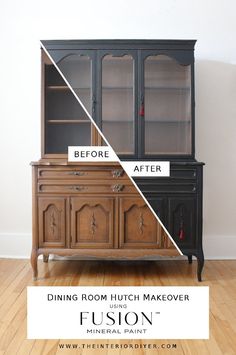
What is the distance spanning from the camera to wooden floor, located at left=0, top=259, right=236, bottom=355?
1.78 metres

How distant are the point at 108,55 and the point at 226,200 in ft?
4.13

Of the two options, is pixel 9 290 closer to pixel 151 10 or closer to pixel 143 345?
pixel 143 345

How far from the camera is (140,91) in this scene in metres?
2.74

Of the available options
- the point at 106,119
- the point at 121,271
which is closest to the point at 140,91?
the point at 106,119

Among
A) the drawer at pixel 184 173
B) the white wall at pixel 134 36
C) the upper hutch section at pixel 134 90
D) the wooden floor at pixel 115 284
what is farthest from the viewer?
the white wall at pixel 134 36

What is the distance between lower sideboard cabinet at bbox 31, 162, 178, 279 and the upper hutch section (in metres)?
0.21

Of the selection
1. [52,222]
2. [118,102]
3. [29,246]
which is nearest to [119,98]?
[118,102]

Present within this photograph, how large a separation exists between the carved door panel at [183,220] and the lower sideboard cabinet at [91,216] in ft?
0.22

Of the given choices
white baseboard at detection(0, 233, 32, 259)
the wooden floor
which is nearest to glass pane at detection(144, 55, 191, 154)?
the wooden floor

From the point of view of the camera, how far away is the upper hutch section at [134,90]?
2.72 meters

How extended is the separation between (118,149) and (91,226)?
0.49 meters

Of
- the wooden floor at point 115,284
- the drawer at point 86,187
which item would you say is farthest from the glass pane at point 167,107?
the wooden floor at point 115,284

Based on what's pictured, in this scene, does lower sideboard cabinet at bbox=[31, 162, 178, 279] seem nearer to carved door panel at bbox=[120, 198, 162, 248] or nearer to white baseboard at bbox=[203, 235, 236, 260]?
carved door panel at bbox=[120, 198, 162, 248]

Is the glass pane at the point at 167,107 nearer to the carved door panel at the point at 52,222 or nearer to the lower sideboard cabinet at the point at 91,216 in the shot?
the lower sideboard cabinet at the point at 91,216
